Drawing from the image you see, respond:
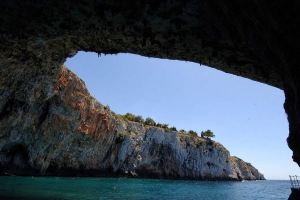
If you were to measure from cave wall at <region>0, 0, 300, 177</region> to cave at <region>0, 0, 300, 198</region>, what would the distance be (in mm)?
27

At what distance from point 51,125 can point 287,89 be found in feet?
138

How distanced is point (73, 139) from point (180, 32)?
41733 mm

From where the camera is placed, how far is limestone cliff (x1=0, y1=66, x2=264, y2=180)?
32.2 meters

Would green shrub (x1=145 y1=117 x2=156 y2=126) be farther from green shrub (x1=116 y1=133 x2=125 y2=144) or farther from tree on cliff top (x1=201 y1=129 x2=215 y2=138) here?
tree on cliff top (x1=201 y1=129 x2=215 y2=138)

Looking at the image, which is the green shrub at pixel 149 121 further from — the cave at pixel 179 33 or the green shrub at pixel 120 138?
the cave at pixel 179 33

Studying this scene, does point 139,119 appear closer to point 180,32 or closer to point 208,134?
point 208,134

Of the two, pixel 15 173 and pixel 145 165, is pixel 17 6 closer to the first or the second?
pixel 15 173

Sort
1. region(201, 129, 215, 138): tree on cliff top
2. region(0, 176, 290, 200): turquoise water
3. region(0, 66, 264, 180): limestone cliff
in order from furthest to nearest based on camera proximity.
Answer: region(201, 129, 215, 138): tree on cliff top
region(0, 66, 264, 180): limestone cliff
region(0, 176, 290, 200): turquoise water

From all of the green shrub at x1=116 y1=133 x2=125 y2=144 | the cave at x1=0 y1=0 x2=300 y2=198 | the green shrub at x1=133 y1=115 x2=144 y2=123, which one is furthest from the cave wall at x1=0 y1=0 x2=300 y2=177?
the green shrub at x1=133 y1=115 x2=144 y2=123

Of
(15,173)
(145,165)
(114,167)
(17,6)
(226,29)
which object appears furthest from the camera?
(145,165)

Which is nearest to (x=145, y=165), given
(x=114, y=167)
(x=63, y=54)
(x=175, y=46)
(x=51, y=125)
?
(x=114, y=167)

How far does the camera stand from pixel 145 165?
67.2 m

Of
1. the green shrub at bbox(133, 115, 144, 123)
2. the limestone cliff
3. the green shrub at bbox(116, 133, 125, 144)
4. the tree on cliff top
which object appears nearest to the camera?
the limestone cliff

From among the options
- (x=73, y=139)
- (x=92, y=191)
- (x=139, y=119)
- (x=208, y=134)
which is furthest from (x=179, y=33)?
(x=208, y=134)
